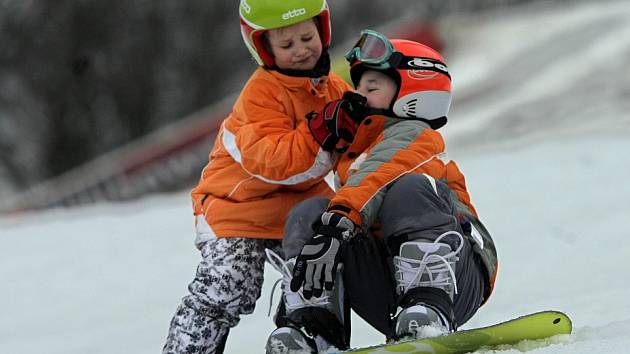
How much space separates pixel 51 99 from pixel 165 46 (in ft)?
11.0

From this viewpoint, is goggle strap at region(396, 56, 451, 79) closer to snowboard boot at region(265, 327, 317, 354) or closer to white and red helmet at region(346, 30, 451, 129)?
white and red helmet at region(346, 30, 451, 129)

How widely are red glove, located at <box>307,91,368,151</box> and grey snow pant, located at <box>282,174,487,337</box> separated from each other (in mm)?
194

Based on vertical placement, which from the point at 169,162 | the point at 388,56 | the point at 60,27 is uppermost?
the point at 60,27

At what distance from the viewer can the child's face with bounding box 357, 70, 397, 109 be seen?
3781mm

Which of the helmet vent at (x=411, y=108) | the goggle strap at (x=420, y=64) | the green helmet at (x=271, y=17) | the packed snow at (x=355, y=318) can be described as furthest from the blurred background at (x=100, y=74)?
the helmet vent at (x=411, y=108)

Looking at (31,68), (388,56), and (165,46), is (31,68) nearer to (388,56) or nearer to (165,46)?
(165,46)

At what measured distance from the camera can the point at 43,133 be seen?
30172 millimetres

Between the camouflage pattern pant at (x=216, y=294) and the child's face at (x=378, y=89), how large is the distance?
666 millimetres

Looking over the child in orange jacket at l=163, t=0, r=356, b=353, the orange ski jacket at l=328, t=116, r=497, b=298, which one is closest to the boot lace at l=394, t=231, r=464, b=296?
the orange ski jacket at l=328, t=116, r=497, b=298

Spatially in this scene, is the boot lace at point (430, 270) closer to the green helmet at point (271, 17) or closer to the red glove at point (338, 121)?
the red glove at point (338, 121)

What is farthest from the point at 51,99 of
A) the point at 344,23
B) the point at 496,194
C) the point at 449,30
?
the point at 496,194

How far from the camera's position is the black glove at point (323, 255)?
3.40 meters

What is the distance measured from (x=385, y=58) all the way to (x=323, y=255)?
749mm

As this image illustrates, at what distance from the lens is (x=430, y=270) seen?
3467 millimetres
